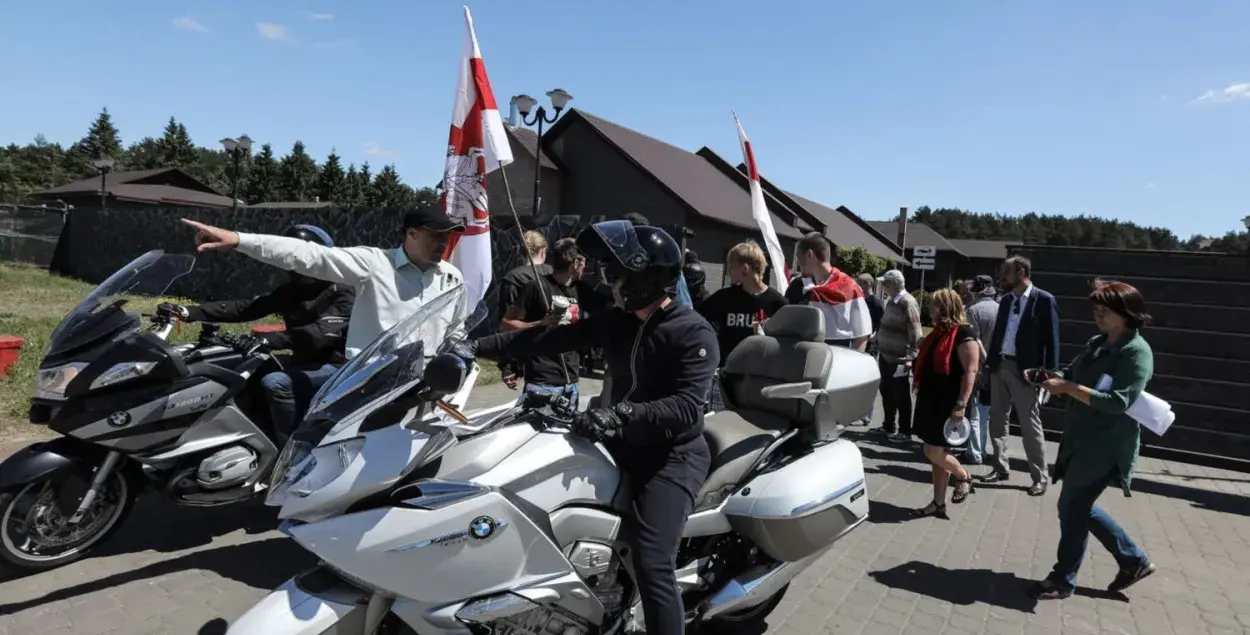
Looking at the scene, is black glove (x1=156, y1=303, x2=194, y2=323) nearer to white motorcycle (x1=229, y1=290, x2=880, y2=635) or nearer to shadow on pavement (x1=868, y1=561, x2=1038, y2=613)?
white motorcycle (x1=229, y1=290, x2=880, y2=635)

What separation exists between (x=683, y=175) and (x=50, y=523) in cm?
2702

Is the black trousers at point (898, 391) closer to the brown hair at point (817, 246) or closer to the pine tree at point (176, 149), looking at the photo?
the brown hair at point (817, 246)

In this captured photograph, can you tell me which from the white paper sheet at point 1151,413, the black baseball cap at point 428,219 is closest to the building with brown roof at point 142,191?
the black baseball cap at point 428,219

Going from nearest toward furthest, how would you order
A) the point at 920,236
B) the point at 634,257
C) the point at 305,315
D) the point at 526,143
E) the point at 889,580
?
1. the point at 634,257
2. the point at 889,580
3. the point at 305,315
4. the point at 526,143
5. the point at 920,236

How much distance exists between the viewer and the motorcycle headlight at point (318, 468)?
2396 mm

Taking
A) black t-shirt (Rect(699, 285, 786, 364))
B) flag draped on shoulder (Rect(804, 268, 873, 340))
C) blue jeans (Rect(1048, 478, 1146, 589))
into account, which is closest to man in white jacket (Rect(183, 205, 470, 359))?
black t-shirt (Rect(699, 285, 786, 364))

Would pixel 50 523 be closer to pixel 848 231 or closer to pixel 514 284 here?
pixel 514 284

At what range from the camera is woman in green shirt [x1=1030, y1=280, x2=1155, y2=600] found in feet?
13.9

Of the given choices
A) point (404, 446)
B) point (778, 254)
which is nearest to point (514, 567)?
point (404, 446)

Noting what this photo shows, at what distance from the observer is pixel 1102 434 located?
4301 millimetres

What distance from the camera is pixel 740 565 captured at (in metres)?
3.38

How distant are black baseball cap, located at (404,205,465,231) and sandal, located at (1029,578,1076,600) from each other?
4194mm

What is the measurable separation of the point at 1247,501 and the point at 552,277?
7.23 meters

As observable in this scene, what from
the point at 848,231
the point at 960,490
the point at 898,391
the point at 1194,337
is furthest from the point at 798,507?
the point at 848,231
